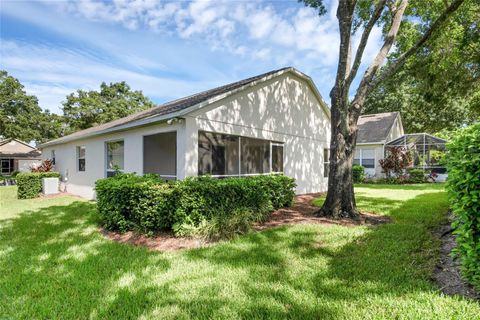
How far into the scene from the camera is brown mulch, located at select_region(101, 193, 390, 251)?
5.58m

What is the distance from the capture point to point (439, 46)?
1125 cm

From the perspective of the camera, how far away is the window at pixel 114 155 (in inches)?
450

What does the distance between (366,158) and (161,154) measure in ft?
59.5

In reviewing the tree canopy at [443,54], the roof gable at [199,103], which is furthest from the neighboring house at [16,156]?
the tree canopy at [443,54]

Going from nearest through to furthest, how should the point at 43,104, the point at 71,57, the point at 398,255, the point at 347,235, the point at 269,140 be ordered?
the point at 398,255
the point at 347,235
the point at 269,140
the point at 71,57
the point at 43,104

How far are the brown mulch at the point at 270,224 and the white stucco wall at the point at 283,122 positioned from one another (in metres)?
2.42

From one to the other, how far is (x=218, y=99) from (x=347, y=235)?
5623 mm

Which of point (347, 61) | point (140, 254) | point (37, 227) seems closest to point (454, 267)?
point (140, 254)

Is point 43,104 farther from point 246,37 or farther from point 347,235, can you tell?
→ point 347,235

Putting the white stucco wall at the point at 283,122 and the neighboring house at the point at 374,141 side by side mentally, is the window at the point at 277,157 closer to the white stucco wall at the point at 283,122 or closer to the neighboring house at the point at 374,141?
the white stucco wall at the point at 283,122

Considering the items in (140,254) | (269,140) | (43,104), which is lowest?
(140,254)

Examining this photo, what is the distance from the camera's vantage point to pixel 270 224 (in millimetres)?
7051

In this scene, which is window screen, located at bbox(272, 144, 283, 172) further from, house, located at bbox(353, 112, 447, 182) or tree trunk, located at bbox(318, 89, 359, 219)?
house, located at bbox(353, 112, 447, 182)

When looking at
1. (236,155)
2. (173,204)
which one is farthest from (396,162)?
(173,204)
